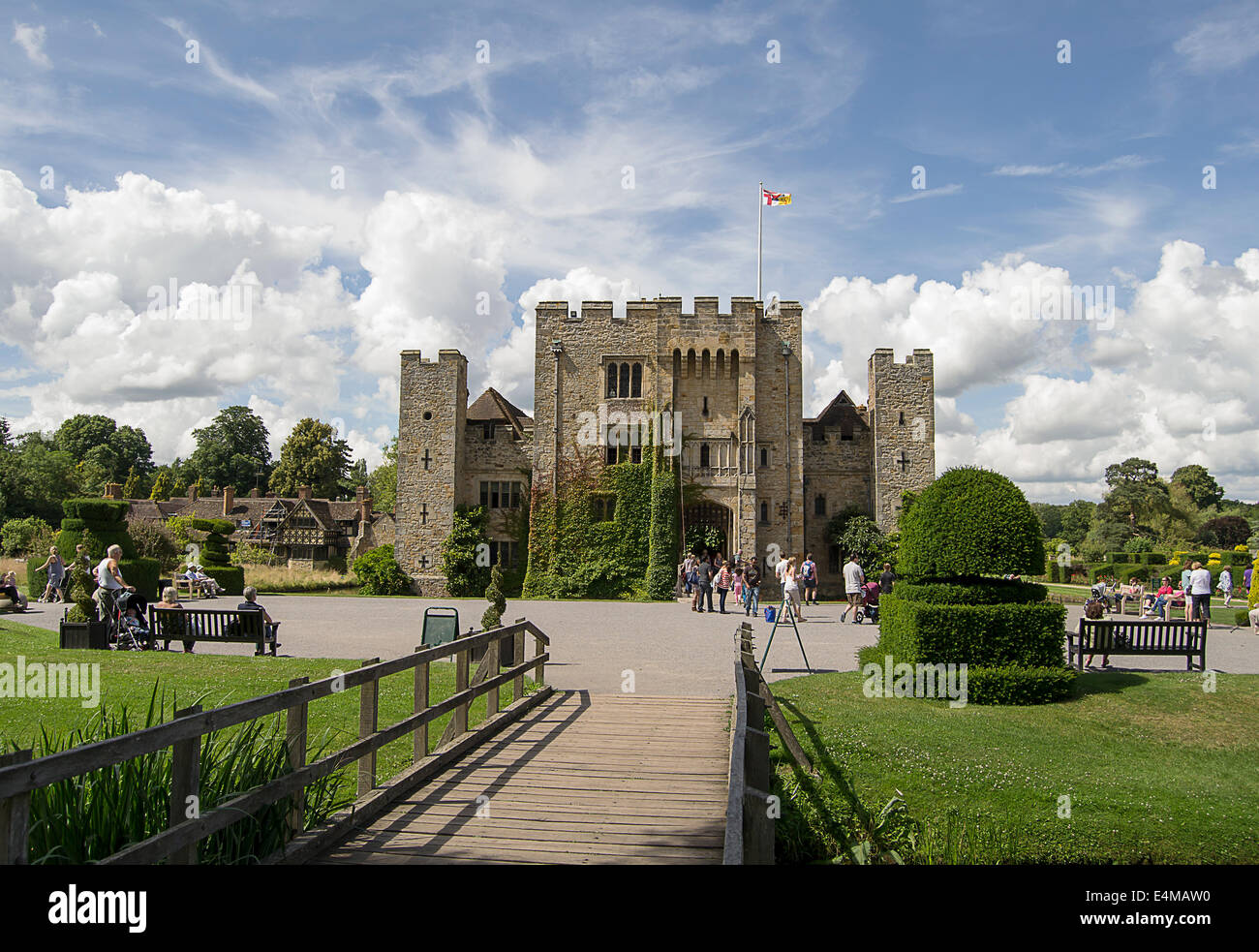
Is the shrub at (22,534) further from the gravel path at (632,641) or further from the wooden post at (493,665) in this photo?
the wooden post at (493,665)

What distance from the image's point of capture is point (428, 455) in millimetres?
36812

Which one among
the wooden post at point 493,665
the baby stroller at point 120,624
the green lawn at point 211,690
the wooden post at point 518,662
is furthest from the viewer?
the baby stroller at point 120,624

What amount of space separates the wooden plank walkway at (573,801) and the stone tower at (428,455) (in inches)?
1098

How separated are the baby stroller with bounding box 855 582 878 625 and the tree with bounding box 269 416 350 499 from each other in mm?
61335

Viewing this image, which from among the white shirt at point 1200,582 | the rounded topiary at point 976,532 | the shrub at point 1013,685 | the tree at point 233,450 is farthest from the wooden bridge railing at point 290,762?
the tree at point 233,450

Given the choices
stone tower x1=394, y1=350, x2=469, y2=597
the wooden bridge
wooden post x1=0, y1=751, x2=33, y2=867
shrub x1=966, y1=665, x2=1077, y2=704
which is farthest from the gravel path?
stone tower x1=394, y1=350, x2=469, y2=597

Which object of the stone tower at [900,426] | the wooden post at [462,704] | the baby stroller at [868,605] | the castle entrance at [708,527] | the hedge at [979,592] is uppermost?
the stone tower at [900,426]

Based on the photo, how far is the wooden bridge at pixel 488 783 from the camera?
370 centimetres

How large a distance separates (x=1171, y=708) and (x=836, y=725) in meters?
4.82

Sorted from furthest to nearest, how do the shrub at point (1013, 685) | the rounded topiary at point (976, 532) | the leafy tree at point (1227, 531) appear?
the leafy tree at point (1227, 531)
the rounded topiary at point (976, 532)
the shrub at point (1013, 685)

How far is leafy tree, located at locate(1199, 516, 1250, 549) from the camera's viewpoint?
69.9 meters

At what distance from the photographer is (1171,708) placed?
11219mm

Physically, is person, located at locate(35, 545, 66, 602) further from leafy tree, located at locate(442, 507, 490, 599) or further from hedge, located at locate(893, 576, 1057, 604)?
hedge, located at locate(893, 576, 1057, 604)
